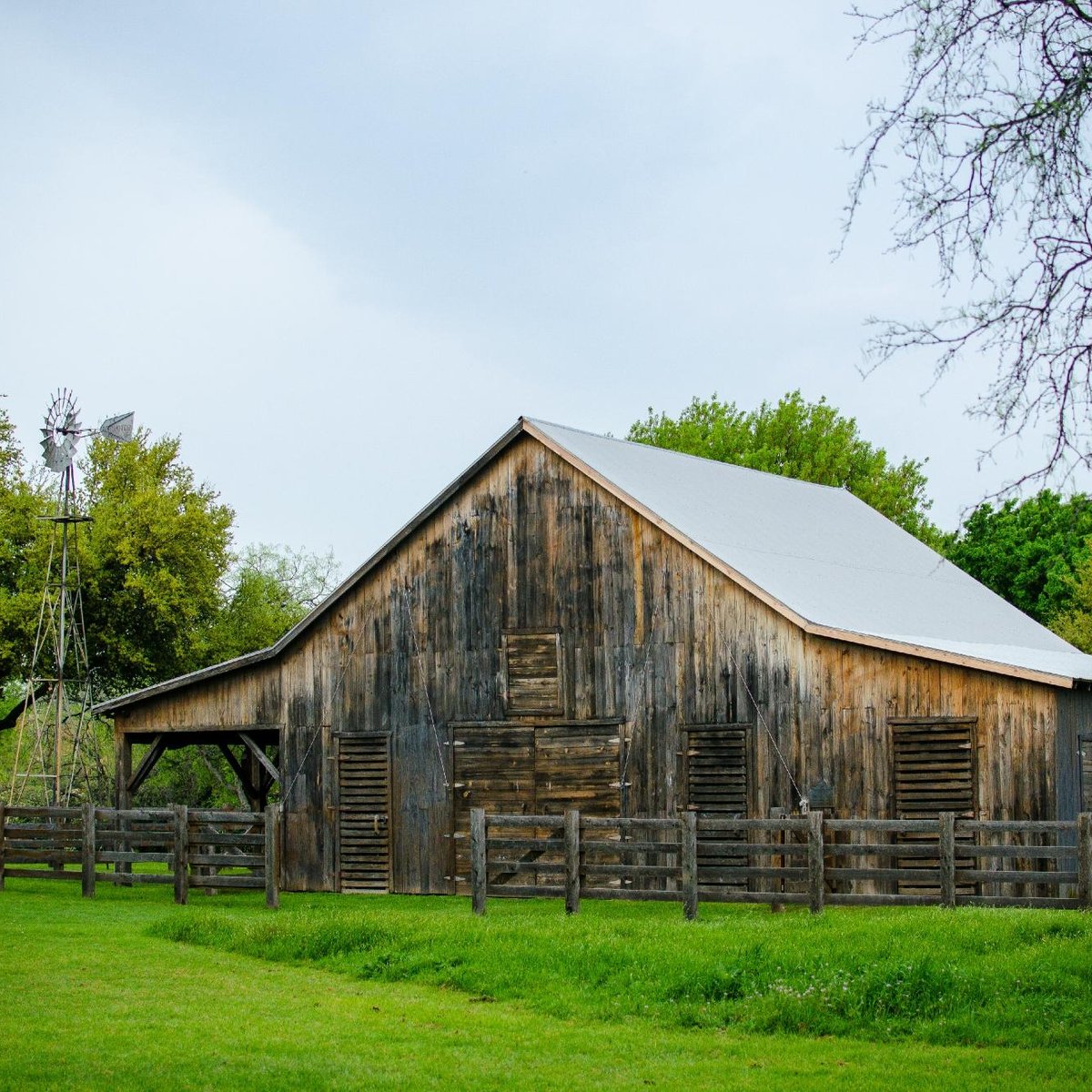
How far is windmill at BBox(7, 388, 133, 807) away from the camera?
1293 inches

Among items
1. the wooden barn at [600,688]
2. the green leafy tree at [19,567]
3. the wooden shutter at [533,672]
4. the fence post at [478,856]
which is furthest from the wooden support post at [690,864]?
the green leafy tree at [19,567]

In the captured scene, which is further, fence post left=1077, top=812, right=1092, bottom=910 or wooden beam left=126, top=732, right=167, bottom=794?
wooden beam left=126, top=732, right=167, bottom=794

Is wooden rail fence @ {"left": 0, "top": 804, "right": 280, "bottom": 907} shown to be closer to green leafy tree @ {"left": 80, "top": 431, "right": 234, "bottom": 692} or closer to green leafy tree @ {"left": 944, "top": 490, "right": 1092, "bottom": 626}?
green leafy tree @ {"left": 80, "top": 431, "right": 234, "bottom": 692}

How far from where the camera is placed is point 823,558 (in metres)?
28.4

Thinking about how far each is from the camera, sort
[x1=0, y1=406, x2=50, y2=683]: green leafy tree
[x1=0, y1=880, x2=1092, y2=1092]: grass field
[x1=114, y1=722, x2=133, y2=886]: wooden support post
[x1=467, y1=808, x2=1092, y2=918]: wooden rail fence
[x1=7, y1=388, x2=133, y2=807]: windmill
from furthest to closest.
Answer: [x1=0, y1=406, x2=50, y2=683]: green leafy tree → [x1=7, y1=388, x2=133, y2=807]: windmill → [x1=114, y1=722, x2=133, y2=886]: wooden support post → [x1=467, y1=808, x2=1092, y2=918]: wooden rail fence → [x1=0, y1=880, x2=1092, y2=1092]: grass field

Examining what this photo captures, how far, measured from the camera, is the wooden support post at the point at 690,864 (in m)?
18.1

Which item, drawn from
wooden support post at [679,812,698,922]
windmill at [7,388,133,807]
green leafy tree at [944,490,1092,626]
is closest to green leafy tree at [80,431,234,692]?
windmill at [7,388,133,807]

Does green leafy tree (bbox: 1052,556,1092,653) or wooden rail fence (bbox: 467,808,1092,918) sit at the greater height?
green leafy tree (bbox: 1052,556,1092,653)

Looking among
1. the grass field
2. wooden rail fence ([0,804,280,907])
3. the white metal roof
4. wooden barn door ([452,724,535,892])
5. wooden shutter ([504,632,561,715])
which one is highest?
the white metal roof

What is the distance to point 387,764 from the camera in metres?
25.7

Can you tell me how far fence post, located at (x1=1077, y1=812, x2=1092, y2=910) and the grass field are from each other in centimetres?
79

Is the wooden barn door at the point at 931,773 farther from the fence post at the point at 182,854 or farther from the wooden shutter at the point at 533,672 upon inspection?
the fence post at the point at 182,854

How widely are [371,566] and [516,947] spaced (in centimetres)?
1143

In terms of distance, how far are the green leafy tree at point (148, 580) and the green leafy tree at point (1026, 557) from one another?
970 inches
